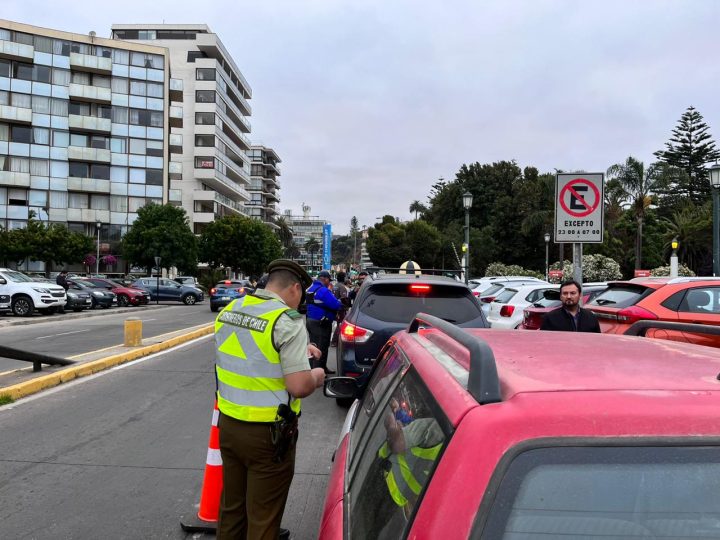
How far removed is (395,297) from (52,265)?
190 ft

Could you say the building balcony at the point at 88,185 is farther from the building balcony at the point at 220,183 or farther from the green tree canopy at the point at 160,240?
the building balcony at the point at 220,183

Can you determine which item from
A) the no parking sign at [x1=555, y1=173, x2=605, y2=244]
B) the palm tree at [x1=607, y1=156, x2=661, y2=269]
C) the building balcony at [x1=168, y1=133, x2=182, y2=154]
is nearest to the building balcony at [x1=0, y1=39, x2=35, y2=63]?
the building balcony at [x1=168, y1=133, x2=182, y2=154]

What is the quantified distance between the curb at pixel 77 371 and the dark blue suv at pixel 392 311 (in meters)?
4.38

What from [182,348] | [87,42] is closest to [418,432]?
[182,348]

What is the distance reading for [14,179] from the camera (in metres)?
55.5

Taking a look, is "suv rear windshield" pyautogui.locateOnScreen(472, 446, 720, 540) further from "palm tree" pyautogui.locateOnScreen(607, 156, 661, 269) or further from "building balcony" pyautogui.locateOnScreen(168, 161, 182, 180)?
"building balcony" pyautogui.locateOnScreen(168, 161, 182, 180)

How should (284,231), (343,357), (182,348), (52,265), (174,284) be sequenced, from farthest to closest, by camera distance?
(284,231)
(52,265)
(174,284)
(182,348)
(343,357)

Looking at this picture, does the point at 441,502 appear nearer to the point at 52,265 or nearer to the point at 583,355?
the point at 583,355

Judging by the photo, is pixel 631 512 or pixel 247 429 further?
pixel 247 429

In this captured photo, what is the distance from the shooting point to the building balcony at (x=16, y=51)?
2158 inches

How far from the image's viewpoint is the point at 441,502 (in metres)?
1.30

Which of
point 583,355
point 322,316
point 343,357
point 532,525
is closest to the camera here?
point 532,525

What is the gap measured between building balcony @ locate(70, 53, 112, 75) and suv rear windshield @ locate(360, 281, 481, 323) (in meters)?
61.8

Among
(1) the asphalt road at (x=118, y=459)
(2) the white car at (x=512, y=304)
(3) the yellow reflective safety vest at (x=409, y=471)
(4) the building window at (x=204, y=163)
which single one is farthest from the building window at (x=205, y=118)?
(3) the yellow reflective safety vest at (x=409, y=471)
